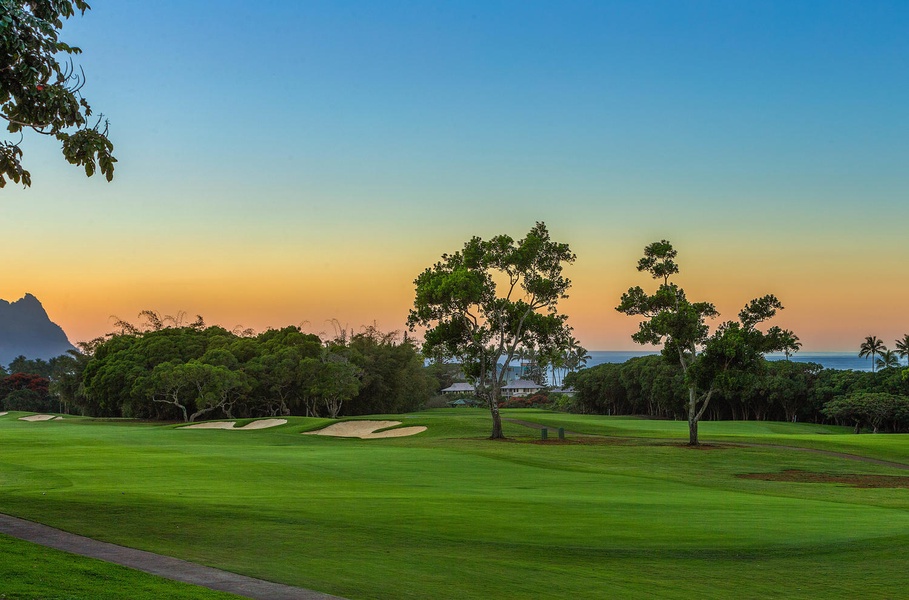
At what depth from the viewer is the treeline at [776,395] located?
87250mm

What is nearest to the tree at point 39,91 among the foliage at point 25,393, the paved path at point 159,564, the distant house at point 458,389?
the paved path at point 159,564

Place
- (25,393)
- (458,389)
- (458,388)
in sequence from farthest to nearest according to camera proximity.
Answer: (458,388)
(458,389)
(25,393)

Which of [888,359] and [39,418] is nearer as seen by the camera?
[39,418]

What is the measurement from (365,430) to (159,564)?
50647mm

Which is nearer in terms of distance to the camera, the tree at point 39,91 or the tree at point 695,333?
the tree at point 39,91

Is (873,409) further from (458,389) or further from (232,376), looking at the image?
(458,389)

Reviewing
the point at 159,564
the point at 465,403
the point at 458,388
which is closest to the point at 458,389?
the point at 458,388

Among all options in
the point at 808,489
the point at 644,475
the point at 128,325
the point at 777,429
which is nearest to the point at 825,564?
the point at 808,489

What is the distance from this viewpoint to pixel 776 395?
9644 cm

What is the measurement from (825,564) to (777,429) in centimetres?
6925

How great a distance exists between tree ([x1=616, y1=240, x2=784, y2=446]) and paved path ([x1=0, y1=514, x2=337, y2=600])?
37.1 metres

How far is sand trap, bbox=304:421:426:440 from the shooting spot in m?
59.9

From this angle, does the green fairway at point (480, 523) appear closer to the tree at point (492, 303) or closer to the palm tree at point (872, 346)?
the tree at point (492, 303)

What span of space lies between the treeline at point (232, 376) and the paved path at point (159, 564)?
222ft
